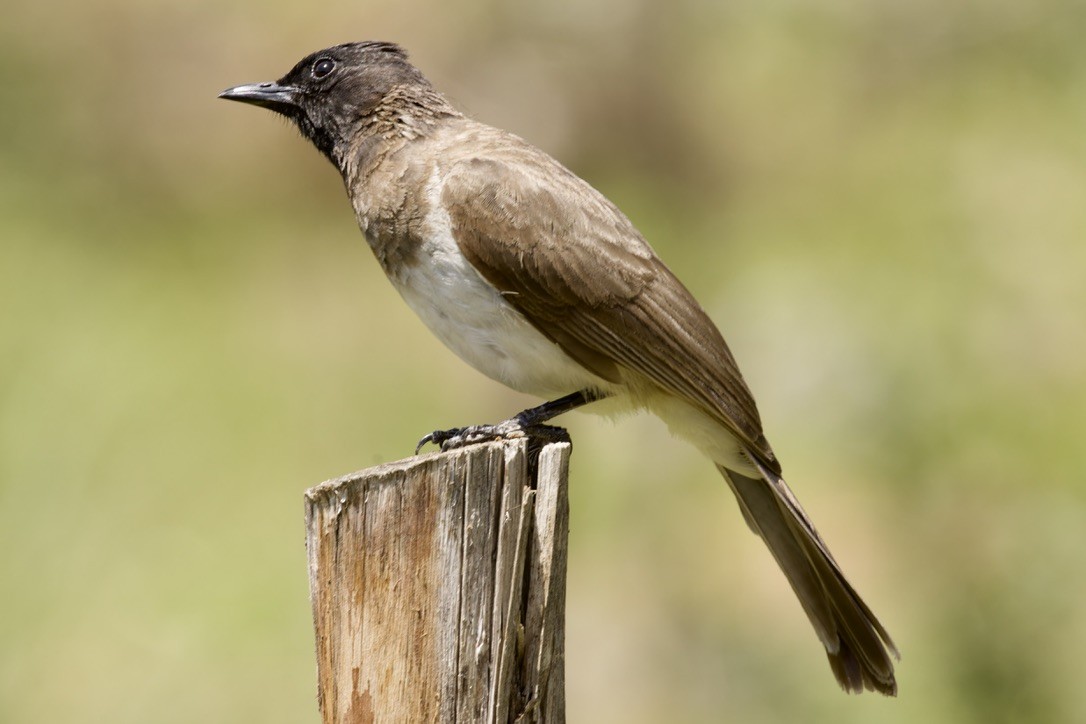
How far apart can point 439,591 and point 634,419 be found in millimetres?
4747

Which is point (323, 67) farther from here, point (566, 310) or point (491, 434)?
point (491, 434)

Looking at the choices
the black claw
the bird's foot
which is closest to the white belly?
the bird's foot

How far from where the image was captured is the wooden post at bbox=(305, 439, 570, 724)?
9.29 feet

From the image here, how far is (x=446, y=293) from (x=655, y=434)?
3.55 meters

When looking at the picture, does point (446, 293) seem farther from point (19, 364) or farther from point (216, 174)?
point (216, 174)

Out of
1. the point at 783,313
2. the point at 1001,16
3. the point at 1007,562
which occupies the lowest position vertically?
the point at 1007,562

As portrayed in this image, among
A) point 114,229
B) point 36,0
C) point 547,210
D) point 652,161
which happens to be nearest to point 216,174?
point 114,229

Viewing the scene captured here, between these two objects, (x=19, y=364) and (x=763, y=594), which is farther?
(x=19, y=364)

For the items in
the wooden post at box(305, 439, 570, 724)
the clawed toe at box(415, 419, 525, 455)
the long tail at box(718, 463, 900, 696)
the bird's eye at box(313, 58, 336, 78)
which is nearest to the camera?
the wooden post at box(305, 439, 570, 724)

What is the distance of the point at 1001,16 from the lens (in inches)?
382

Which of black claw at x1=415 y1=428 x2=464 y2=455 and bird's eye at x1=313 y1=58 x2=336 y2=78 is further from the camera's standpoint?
bird's eye at x1=313 y1=58 x2=336 y2=78

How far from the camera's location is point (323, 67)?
4.73m

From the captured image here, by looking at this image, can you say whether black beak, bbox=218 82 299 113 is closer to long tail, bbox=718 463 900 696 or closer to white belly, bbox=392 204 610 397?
white belly, bbox=392 204 610 397

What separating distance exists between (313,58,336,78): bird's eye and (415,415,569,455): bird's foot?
1.60 metres
